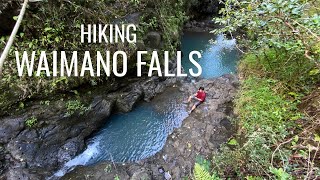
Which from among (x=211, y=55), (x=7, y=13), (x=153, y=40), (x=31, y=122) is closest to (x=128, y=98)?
(x=153, y=40)

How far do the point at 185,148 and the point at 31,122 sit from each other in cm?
432

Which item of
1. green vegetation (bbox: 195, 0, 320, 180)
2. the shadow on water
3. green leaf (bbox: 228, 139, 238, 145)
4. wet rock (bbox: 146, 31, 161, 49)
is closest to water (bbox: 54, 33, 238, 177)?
the shadow on water

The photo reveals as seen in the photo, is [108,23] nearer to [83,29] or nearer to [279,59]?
[83,29]

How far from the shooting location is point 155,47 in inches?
405

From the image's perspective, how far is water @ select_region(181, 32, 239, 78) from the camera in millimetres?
12914

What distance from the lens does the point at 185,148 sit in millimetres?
6879

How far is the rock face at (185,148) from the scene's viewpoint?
6.19 metres

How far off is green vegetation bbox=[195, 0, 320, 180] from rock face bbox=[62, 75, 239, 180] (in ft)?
2.00

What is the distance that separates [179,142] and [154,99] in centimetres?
286

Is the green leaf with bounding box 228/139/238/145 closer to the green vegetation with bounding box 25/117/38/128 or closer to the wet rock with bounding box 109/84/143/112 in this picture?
the wet rock with bounding box 109/84/143/112

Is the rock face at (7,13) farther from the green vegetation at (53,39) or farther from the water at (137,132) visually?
the water at (137,132)

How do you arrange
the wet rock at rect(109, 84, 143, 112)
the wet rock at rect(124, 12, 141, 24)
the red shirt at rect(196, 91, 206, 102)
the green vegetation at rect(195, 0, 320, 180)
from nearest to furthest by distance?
1. the green vegetation at rect(195, 0, 320, 180)
2. the wet rock at rect(109, 84, 143, 112)
3. the red shirt at rect(196, 91, 206, 102)
4. the wet rock at rect(124, 12, 141, 24)

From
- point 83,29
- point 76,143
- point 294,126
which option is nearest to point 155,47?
point 83,29

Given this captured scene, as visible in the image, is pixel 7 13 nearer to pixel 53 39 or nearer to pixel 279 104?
pixel 53 39
